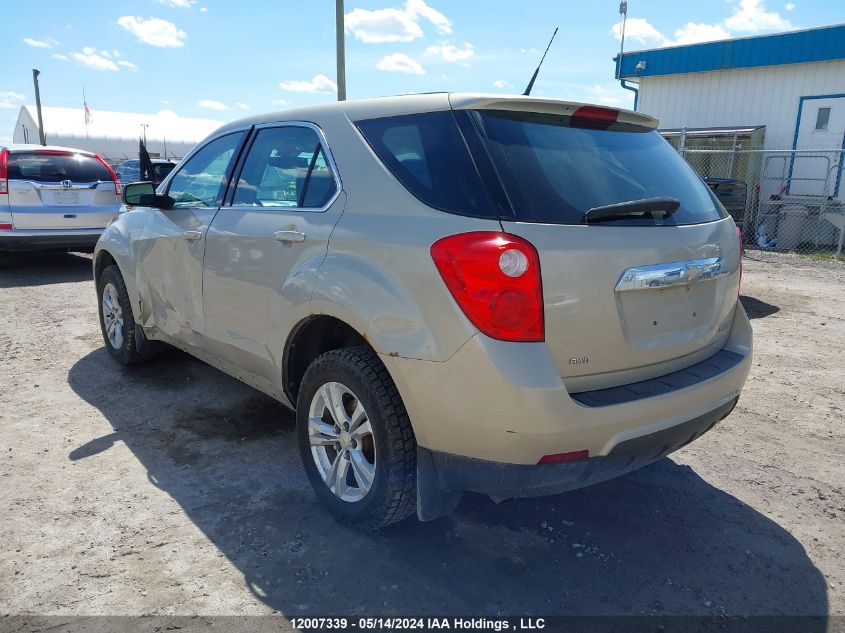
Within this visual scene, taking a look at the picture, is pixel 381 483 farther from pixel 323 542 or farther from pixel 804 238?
pixel 804 238

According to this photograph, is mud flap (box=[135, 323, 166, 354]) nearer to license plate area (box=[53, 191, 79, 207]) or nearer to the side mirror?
the side mirror

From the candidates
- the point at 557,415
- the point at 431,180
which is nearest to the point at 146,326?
the point at 431,180

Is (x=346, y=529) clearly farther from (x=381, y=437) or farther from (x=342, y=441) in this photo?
(x=381, y=437)

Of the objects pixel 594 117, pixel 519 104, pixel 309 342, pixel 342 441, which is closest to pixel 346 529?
pixel 342 441

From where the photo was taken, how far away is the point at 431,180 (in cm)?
250

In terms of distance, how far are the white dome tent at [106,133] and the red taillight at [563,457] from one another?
1748 inches

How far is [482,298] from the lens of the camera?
2.21 meters

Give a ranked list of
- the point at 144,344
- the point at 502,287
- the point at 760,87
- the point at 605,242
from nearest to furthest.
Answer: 1. the point at 502,287
2. the point at 605,242
3. the point at 144,344
4. the point at 760,87

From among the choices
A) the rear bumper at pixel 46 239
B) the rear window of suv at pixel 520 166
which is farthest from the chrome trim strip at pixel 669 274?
the rear bumper at pixel 46 239

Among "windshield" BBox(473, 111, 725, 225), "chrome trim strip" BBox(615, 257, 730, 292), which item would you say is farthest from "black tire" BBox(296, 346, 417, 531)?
"chrome trim strip" BBox(615, 257, 730, 292)

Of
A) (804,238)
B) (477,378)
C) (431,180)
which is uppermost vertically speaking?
(431,180)

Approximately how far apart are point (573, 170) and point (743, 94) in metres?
16.8

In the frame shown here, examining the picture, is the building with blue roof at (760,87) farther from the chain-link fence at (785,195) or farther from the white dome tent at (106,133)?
the white dome tent at (106,133)

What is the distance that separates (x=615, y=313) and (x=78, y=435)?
3239mm
